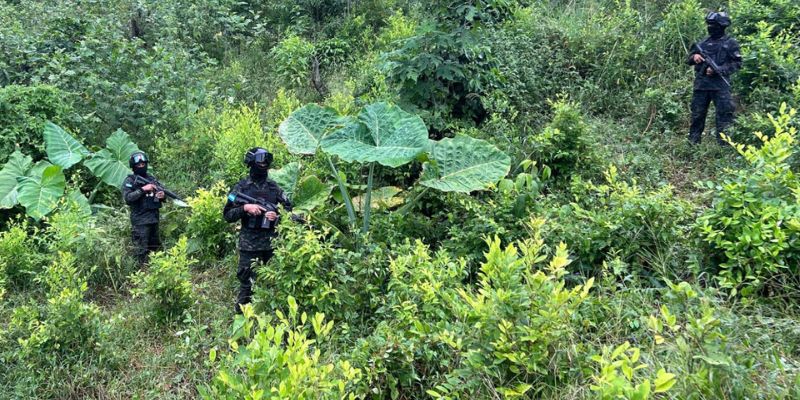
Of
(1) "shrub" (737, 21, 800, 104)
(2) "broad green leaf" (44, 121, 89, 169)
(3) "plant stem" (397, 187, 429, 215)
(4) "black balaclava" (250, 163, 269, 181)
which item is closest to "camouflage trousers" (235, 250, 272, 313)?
(4) "black balaclava" (250, 163, 269, 181)

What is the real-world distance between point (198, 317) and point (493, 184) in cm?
241

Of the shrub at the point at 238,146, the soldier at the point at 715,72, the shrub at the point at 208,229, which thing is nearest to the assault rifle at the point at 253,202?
the shrub at the point at 208,229

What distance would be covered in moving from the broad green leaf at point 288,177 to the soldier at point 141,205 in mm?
1060

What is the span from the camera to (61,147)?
5566mm

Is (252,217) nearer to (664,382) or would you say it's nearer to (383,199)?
(383,199)

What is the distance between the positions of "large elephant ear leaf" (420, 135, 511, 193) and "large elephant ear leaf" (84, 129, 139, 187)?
10.6 feet

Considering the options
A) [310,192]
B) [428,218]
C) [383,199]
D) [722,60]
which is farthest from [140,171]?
[722,60]

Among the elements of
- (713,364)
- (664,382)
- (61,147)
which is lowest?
(61,147)

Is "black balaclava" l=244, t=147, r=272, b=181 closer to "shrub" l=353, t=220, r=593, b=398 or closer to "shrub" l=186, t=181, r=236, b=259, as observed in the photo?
"shrub" l=186, t=181, r=236, b=259

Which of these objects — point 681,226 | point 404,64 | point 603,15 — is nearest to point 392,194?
point 404,64

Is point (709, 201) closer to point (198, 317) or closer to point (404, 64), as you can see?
point (404, 64)

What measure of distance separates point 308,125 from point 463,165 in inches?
56.4

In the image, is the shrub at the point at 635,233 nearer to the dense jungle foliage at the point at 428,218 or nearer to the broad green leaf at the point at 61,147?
the dense jungle foliage at the point at 428,218

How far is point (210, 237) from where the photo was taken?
4.82 metres
